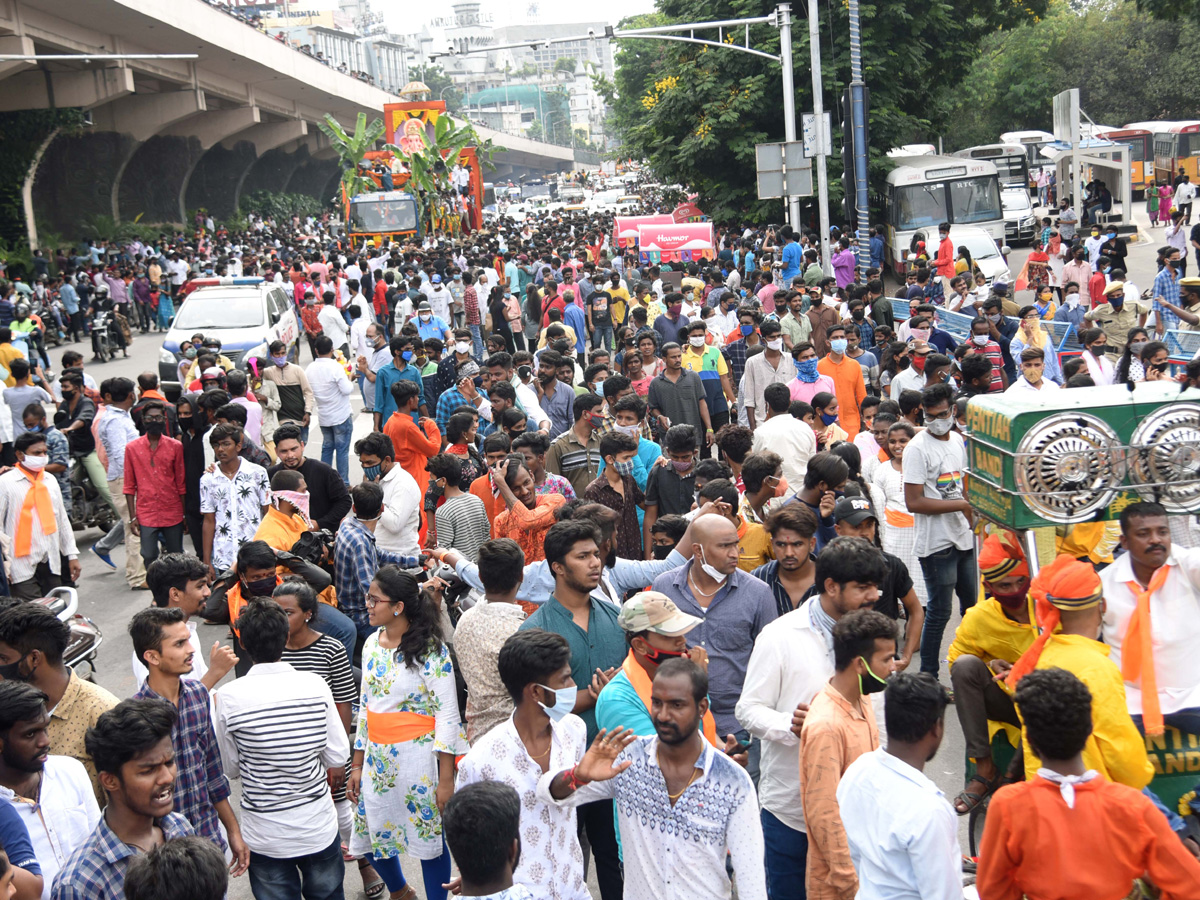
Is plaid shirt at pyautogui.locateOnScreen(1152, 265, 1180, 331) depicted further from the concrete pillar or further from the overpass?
the concrete pillar

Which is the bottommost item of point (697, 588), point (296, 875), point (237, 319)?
point (296, 875)

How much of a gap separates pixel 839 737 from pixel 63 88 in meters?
38.2

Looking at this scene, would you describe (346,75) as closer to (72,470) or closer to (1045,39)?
(1045,39)

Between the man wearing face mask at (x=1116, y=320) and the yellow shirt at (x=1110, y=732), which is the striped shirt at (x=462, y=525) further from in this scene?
the man wearing face mask at (x=1116, y=320)

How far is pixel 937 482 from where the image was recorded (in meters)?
6.91

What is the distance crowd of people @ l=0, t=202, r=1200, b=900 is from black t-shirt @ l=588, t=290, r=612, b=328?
881 cm

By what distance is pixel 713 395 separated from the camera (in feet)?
37.2

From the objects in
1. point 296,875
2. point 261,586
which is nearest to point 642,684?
point 296,875

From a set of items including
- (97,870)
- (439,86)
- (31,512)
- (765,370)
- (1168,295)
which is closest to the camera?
(97,870)

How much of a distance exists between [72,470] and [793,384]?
7232 mm

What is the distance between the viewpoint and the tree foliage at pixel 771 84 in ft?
98.0

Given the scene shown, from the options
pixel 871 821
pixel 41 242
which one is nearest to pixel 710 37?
pixel 41 242

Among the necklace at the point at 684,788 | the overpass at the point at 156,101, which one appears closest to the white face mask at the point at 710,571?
the necklace at the point at 684,788

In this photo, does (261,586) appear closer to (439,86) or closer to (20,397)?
(20,397)
